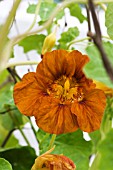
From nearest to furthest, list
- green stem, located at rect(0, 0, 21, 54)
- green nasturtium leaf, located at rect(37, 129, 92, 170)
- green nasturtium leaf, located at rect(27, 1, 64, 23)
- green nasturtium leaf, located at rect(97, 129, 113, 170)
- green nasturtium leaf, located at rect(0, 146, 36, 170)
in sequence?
1. green nasturtium leaf, located at rect(97, 129, 113, 170)
2. green stem, located at rect(0, 0, 21, 54)
3. green nasturtium leaf, located at rect(37, 129, 92, 170)
4. green nasturtium leaf, located at rect(0, 146, 36, 170)
5. green nasturtium leaf, located at rect(27, 1, 64, 23)

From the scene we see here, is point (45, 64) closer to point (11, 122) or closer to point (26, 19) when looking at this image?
point (11, 122)

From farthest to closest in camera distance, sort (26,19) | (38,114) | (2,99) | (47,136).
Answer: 1. (26,19)
2. (2,99)
3. (47,136)
4. (38,114)

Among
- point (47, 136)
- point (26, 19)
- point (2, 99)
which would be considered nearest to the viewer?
point (47, 136)

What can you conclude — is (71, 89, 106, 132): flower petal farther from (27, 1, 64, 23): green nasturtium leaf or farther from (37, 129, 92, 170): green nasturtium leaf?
(27, 1, 64, 23): green nasturtium leaf

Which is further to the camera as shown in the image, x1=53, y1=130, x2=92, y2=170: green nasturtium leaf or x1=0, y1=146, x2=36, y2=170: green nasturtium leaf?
x1=0, y1=146, x2=36, y2=170: green nasturtium leaf


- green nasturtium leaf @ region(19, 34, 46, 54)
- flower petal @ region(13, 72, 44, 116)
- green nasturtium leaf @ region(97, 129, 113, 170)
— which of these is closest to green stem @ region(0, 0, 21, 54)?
flower petal @ region(13, 72, 44, 116)

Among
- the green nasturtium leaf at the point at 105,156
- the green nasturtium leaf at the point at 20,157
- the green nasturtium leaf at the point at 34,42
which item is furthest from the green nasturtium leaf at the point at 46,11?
the green nasturtium leaf at the point at 105,156

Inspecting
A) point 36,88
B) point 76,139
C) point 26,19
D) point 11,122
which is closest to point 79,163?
point 76,139

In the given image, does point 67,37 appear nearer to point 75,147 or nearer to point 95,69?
point 75,147
